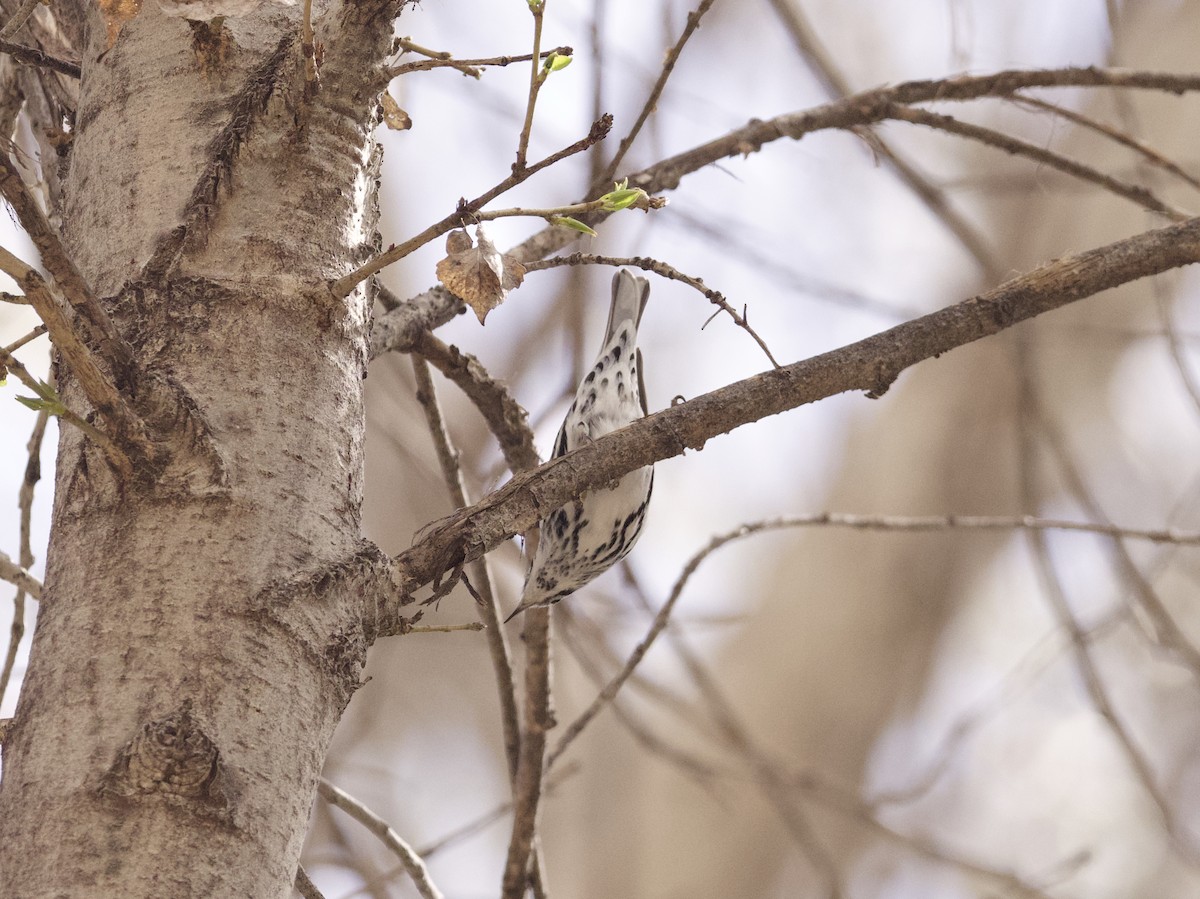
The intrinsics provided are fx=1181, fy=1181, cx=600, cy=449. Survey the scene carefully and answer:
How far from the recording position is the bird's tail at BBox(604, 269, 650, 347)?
123 inches

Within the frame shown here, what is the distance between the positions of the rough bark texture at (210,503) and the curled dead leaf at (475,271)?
0.15m

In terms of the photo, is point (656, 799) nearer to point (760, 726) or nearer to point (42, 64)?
point (760, 726)

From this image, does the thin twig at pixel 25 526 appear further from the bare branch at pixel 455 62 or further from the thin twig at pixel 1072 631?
the thin twig at pixel 1072 631

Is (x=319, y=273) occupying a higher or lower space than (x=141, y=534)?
higher

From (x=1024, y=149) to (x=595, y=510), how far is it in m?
1.27

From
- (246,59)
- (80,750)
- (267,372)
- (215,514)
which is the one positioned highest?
(246,59)

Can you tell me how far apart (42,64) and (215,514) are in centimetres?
69

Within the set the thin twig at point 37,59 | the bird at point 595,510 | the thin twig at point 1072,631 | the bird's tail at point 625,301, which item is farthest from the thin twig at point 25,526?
the thin twig at point 1072,631

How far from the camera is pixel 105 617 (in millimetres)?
1026

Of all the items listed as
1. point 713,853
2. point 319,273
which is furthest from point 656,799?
point 319,273

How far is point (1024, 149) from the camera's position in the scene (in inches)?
78.5

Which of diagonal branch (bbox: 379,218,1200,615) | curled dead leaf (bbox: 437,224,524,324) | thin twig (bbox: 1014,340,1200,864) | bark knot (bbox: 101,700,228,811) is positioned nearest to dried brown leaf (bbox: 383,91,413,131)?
curled dead leaf (bbox: 437,224,524,324)

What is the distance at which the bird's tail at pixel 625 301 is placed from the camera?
312 centimetres

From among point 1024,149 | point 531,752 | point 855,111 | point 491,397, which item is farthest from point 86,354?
point 1024,149
